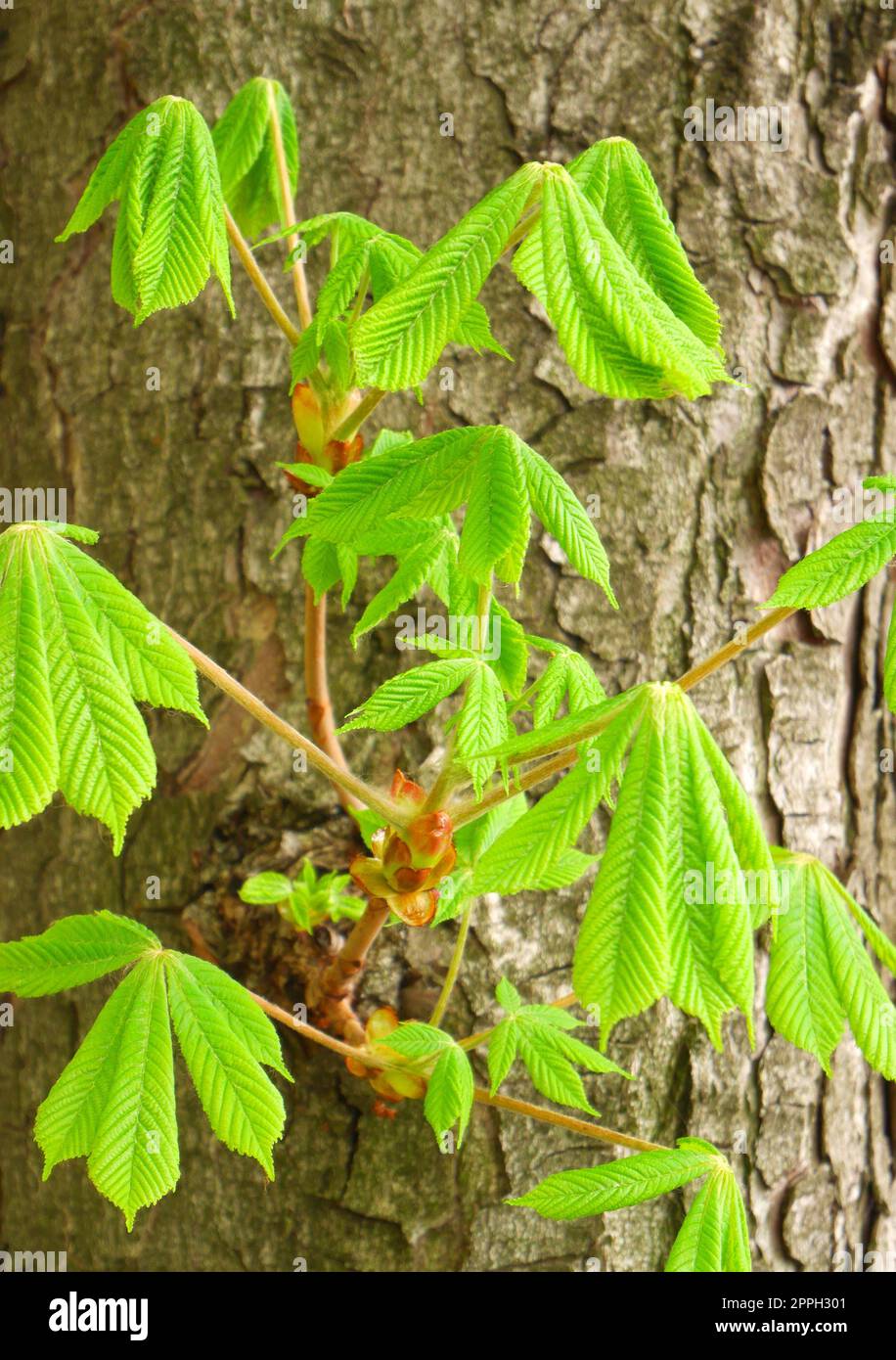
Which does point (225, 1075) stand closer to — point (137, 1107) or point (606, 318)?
point (137, 1107)

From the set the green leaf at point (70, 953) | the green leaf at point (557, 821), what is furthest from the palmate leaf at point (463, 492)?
the green leaf at point (70, 953)

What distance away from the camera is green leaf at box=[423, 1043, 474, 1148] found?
35.9 inches

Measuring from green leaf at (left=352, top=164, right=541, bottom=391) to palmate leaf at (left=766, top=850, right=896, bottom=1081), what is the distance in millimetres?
529

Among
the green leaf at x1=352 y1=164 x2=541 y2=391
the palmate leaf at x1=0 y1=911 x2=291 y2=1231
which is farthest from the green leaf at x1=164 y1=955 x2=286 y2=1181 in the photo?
the green leaf at x1=352 y1=164 x2=541 y2=391

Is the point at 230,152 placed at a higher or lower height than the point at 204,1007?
higher

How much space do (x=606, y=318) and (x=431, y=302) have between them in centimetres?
10

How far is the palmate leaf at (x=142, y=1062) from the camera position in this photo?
75 cm

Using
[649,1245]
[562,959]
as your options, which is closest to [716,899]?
[562,959]

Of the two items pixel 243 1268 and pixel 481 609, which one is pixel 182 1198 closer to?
pixel 243 1268

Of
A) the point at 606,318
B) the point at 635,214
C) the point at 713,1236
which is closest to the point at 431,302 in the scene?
the point at 606,318

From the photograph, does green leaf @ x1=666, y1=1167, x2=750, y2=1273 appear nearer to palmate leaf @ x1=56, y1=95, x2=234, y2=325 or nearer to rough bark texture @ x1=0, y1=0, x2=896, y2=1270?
rough bark texture @ x1=0, y1=0, x2=896, y2=1270

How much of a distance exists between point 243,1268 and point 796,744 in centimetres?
79

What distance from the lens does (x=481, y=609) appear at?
2.67 feet

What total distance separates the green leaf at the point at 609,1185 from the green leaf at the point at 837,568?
472 millimetres
